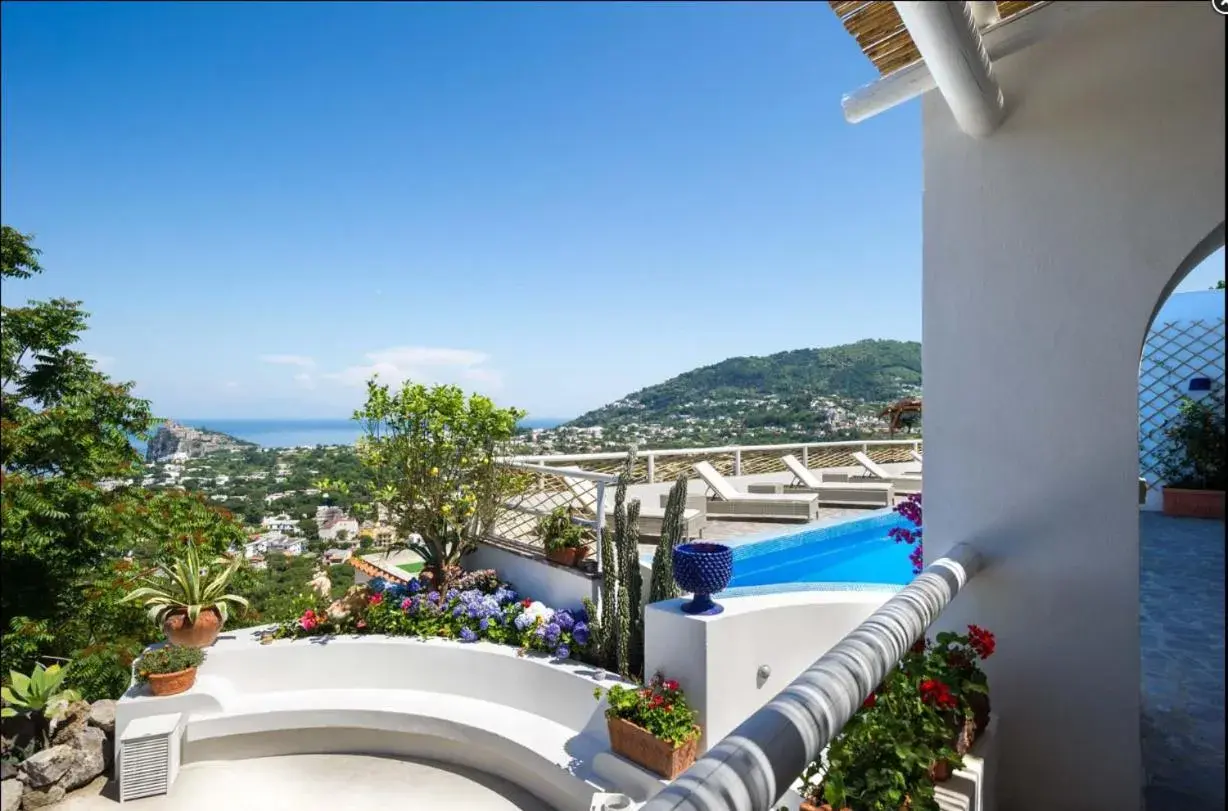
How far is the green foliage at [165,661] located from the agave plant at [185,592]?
297mm

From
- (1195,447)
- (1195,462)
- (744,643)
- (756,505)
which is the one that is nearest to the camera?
(744,643)

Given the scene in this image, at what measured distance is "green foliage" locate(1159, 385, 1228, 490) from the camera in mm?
8734

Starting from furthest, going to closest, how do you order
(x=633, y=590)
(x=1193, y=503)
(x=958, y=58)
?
(x=1193, y=503) < (x=633, y=590) < (x=958, y=58)

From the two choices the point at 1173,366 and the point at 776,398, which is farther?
the point at 776,398

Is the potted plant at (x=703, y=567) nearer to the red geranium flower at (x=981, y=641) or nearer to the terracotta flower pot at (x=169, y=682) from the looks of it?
the red geranium flower at (x=981, y=641)

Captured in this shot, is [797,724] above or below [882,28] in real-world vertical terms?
below

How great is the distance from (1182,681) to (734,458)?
9.71 meters

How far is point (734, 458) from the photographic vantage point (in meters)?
13.1

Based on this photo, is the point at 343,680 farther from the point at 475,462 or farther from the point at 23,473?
the point at 23,473

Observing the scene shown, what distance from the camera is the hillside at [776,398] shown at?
1884cm

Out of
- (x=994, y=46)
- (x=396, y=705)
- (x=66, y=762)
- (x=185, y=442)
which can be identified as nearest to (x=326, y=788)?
(x=396, y=705)

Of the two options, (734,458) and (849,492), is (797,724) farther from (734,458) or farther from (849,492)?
(734,458)

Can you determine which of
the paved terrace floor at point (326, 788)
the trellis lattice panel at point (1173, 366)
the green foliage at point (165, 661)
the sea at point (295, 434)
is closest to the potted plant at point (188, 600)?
the green foliage at point (165, 661)

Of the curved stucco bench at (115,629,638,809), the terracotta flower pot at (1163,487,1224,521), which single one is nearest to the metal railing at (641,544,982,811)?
the curved stucco bench at (115,629,638,809)
